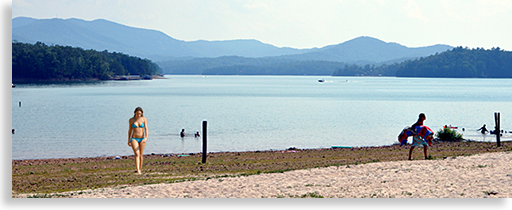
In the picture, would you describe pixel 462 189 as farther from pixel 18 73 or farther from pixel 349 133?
pixel 18 73

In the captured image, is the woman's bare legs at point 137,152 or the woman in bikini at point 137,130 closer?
the woman in bikini at point 137,130

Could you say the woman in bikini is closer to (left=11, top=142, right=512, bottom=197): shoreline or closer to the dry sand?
(left=11, top=142, right=512, bottom=197): shoreline

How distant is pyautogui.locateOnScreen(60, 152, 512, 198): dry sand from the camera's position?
12.3 meters

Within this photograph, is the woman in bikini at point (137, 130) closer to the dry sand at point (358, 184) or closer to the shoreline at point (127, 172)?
the shoreline at point (127, 172)

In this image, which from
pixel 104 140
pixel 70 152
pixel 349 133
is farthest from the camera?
pixel 349 133

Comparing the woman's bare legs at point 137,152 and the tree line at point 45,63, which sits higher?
the tree line at point 45,63

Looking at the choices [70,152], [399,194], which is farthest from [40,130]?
[399,194]

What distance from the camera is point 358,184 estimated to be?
44.7ft

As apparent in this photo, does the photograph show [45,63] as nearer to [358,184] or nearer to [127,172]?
[127,172]

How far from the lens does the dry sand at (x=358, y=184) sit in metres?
12.3

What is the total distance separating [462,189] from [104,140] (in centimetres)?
3038

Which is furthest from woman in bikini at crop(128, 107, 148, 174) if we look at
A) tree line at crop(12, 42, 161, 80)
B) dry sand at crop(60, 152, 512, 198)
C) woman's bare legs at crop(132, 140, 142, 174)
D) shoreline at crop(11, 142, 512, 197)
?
tree line at crop(12, 42, 161, 80)

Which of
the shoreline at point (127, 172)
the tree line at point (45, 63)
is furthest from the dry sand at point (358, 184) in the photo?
the tree line at point (45, 63)
